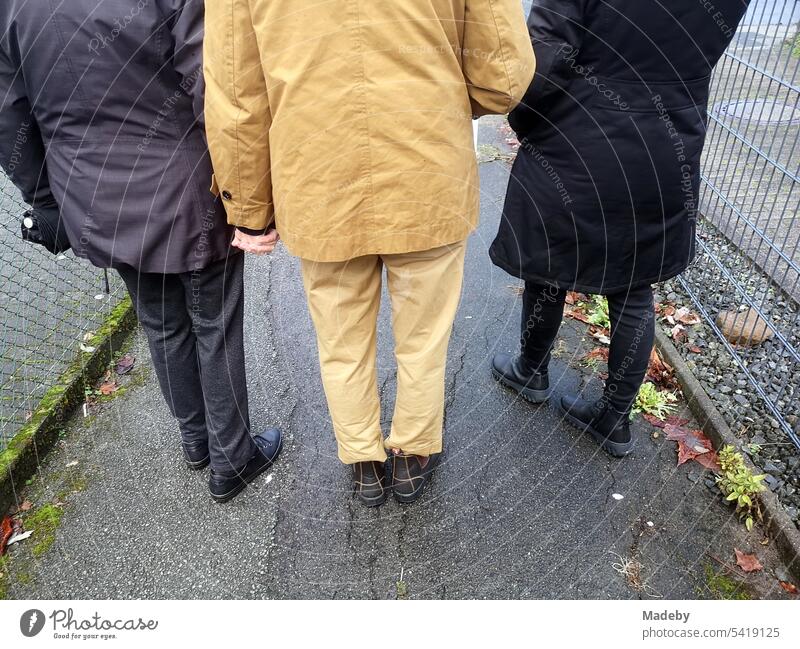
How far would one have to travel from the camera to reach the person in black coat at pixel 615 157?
185 cm

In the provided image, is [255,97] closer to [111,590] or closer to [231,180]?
[231,180]

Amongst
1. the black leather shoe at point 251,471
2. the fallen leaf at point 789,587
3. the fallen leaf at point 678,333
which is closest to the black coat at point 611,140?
the fallen leaf at point 678,333

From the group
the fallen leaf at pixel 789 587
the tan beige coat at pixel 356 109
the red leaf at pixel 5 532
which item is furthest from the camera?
the red leaf at pixel 5 532

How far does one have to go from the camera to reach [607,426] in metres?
2.62

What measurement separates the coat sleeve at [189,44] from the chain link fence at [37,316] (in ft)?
6.37

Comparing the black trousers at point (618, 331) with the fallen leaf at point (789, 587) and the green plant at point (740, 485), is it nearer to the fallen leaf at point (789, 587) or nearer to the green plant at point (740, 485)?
the green plant at point (740, 485)

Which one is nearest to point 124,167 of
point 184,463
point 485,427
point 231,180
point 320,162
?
point 231,180

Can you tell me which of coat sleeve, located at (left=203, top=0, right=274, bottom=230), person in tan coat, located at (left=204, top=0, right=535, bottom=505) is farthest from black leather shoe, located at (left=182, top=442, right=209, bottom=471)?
coat sleeve, located at (left=203, top=0, right=274, bottom=230)

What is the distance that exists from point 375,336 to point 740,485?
1.59 meters

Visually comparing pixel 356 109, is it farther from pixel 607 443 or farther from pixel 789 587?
pixel 789 587

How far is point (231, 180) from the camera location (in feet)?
5.93

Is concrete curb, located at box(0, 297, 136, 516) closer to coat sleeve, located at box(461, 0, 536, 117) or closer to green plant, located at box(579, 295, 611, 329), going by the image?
coat sleeve, located at box(461, 0, 536, 117)

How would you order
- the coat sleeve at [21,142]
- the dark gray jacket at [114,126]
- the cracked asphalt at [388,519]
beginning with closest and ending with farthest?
the dark gray jacket at [114,126] < the coat sleeve at [21,142] < the cracked asphalt at [388,519]

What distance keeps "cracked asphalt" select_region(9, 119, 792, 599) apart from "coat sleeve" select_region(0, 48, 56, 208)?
1263 mm
